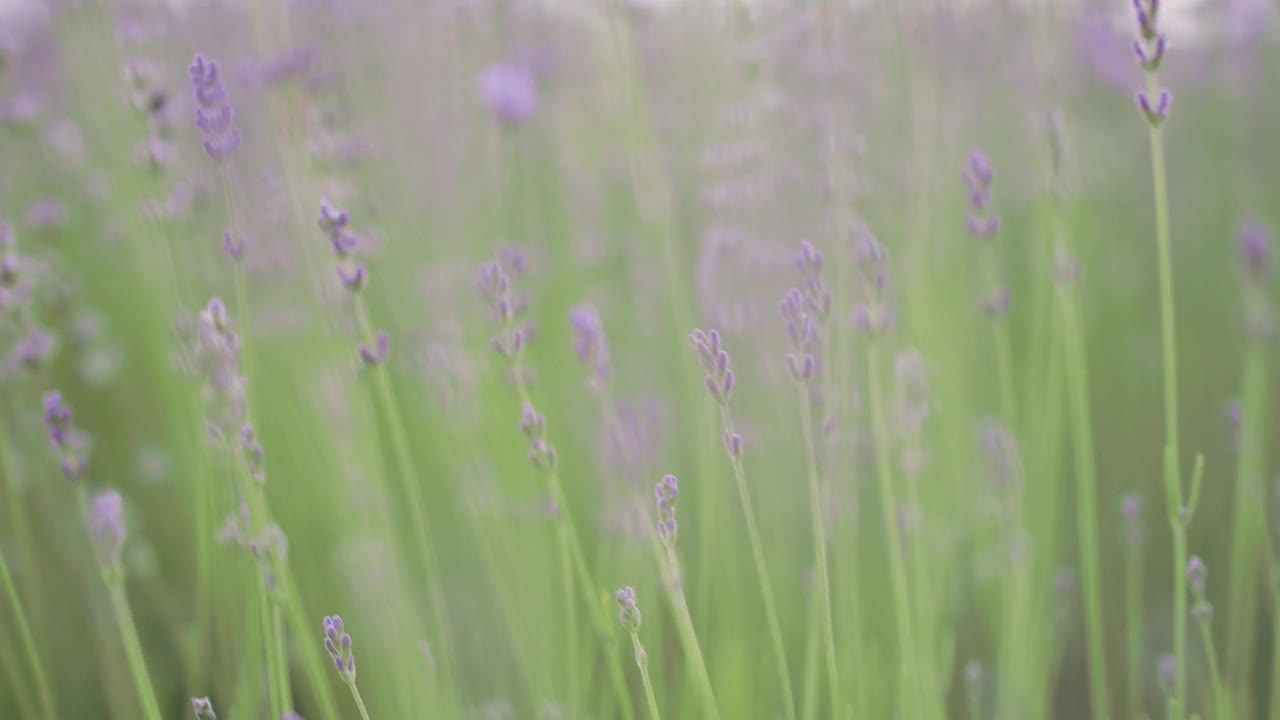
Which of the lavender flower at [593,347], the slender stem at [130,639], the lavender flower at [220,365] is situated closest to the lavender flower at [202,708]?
the slender stem at [130,639]

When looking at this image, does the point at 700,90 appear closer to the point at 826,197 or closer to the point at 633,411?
the point at 633,411

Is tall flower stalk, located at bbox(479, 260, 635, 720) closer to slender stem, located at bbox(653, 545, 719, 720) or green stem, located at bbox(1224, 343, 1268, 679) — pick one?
slender stem, located at bbox(653, 545, 719, 720)

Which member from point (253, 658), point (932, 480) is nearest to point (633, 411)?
point (932, 480)

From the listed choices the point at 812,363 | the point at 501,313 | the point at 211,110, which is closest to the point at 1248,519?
the point at 812,363

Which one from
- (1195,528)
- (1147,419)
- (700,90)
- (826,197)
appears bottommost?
(1195,528)

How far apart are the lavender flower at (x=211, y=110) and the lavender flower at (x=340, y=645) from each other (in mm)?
425

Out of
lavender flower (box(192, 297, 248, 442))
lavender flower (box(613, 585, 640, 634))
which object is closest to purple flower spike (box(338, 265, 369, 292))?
lavender flower (box(192, 297, 248, 442))

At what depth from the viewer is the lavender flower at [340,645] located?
674 mm

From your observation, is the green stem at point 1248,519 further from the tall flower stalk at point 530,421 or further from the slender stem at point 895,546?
the tall flower stalk at point 530,421

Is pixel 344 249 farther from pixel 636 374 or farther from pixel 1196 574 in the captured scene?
pixel 636 374

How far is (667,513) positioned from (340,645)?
0.90 ft

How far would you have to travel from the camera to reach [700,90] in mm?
2057

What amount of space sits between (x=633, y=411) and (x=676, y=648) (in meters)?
0.39

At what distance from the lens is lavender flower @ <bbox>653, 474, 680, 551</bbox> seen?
2.23 ft
